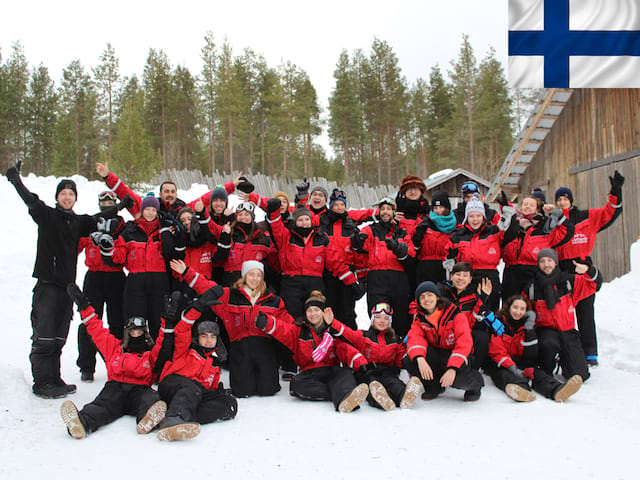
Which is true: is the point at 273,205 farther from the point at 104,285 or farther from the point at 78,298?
the point at 78,298

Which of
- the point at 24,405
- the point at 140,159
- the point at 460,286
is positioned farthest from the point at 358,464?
the point at 140,159

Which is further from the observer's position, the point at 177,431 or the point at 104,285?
the point at 104,285

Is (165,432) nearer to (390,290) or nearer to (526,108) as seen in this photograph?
(390,290)

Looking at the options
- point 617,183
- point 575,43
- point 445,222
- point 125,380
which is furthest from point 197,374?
point 575,43

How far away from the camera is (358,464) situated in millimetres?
3375

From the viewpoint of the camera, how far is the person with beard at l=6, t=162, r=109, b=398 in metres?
4.87

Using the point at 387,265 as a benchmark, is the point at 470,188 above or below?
above

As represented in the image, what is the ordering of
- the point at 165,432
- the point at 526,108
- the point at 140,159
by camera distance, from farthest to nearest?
1. the point at 526,108
2. the point at 140,159
3. the point at 165,432

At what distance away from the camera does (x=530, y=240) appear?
6070 millimetres

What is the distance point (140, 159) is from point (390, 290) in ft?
66.2

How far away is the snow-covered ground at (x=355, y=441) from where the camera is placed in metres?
3.27

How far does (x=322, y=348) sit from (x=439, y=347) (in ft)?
3.81

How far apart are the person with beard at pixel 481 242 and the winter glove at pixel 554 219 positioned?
46cm

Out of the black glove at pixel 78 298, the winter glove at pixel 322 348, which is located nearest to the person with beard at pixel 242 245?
the winter glove at pixel 322 348
